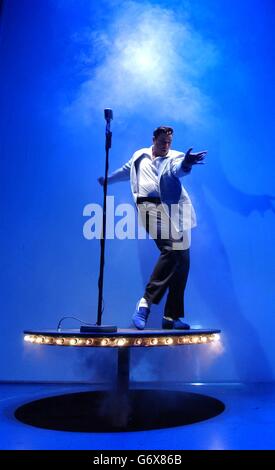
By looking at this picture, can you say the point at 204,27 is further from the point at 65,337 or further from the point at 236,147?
the point at 65,337

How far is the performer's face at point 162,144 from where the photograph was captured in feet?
7.01

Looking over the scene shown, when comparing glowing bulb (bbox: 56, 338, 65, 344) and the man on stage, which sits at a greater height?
the man on stage

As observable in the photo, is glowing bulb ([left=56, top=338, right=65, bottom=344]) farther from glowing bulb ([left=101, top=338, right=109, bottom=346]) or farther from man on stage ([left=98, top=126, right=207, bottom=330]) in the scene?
man on stage ([left=98, top=126, right=207, bottom=330])

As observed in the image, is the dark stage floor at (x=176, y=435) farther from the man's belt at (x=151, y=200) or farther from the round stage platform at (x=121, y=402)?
the man's belt at (x=151, y=200)

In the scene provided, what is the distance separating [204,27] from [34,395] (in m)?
2.74

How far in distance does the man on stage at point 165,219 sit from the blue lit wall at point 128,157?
43cm

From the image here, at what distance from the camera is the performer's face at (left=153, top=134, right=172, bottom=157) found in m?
2.14

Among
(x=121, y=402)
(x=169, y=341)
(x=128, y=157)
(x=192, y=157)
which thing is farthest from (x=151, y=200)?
(x=121, y=402)

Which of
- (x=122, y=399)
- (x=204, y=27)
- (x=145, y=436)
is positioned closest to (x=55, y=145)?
(x=204, y=27)

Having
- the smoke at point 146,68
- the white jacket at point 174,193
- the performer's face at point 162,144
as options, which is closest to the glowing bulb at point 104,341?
the white jacket at point 174,193

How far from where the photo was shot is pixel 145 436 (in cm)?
132

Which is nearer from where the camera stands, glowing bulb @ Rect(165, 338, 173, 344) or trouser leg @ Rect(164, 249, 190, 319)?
glowing bulb @ Rect(165, 338, 173, 344)

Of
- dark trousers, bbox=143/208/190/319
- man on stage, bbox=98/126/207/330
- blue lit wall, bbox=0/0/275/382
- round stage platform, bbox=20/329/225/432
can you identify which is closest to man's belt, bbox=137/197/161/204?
man on stage, bbox=98/126/207/330

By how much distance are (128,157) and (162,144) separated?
0.52m
